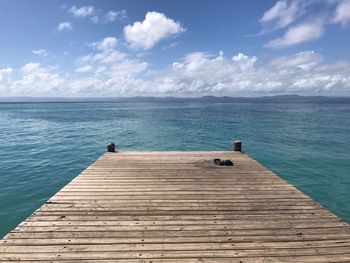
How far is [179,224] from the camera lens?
5.88 meters

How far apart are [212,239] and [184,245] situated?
2.20 feet

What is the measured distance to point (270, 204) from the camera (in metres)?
7.05

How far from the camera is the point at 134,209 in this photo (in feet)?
21.9

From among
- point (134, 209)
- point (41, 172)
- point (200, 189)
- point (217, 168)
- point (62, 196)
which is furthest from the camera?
point (41, 172)

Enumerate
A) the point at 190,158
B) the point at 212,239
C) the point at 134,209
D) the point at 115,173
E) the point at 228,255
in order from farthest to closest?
1. the point at 190,158
2. the point at 115,173
3. the point at 134,209
4. the point at 212,239
5. the point at 228,255

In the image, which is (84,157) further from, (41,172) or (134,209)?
(134,209)

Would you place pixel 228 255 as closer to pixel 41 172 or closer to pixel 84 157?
pixel 41 172

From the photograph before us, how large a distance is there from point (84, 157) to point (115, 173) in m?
11.8

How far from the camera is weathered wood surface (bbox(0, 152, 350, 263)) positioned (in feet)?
15.8

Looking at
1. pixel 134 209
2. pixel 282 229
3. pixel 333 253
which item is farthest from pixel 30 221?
pixel 333 253

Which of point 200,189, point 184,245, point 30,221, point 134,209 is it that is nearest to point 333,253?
point 184,245

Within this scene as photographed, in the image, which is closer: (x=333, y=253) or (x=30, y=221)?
(x=333, y=253)

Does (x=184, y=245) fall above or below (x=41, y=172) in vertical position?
above

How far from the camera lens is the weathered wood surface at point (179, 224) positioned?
4801 millimetres
